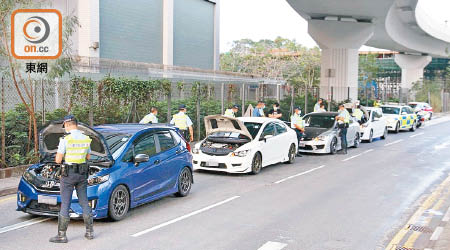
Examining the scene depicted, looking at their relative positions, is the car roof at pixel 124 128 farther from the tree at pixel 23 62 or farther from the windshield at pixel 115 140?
the tree at pixel 23 62

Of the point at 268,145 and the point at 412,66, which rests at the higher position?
the point at 412,66

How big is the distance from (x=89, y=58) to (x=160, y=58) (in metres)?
9.30

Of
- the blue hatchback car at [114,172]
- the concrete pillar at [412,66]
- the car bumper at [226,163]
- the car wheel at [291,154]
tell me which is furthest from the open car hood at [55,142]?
the concrete pillar at [412,66]

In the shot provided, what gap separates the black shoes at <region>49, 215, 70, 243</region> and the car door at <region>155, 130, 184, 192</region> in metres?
2.86

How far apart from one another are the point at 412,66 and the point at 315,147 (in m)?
50.8

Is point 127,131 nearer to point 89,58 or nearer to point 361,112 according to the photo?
point 361,112

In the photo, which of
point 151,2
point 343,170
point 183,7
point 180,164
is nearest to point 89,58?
point 151,2

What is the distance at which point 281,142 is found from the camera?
16.7m

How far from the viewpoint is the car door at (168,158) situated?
10.8 meters

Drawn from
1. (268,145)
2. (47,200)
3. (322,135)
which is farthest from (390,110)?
(47,200)

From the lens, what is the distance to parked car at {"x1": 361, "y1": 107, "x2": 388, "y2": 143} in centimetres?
2466

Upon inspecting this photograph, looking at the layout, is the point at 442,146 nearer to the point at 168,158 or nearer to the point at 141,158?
the point at 168,158

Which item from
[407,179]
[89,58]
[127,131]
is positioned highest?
[89,58]

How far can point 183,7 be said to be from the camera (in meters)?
40.1
